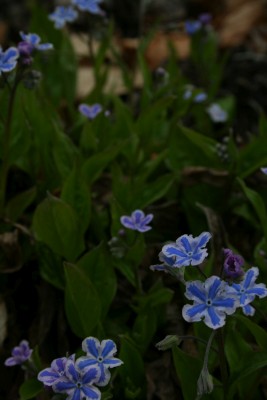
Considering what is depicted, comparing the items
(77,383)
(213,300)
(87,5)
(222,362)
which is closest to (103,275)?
(222,362)

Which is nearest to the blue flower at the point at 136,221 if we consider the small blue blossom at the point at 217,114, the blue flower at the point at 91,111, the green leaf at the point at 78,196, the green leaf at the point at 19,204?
the green leaf at the point at 78,196

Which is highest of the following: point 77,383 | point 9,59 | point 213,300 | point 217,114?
point 9,59

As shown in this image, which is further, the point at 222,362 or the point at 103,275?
the point at 103,275

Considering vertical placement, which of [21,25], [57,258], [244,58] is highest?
[57,258]

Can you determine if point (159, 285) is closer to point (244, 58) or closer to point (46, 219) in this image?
point (46, 219)

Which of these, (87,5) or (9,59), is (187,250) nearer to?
(9,59)

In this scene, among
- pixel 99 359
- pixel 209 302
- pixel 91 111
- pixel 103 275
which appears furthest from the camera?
pixel 91 111

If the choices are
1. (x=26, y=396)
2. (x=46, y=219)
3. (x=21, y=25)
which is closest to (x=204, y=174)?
(x=46, y=219)

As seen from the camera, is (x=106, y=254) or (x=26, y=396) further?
(x=106, y=254)
